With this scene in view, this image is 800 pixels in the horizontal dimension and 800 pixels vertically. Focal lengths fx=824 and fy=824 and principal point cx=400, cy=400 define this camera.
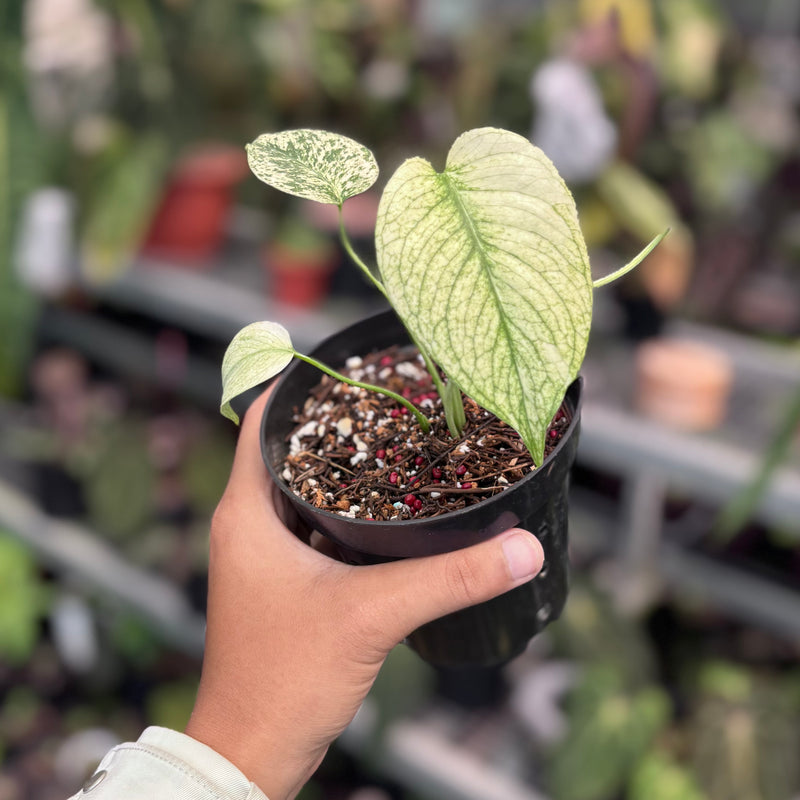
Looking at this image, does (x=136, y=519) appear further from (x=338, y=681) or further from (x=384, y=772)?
(x=338, y=681)

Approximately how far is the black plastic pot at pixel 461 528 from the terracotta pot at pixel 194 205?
948 millimetres

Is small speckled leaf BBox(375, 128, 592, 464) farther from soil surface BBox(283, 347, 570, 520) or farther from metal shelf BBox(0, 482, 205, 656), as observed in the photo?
metal shelf BBox(0, 482, 205, 656)

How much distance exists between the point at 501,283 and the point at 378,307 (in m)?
0.99

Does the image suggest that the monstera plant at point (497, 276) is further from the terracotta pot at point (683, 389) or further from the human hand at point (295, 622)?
the terracotta pot at point (683, 389)

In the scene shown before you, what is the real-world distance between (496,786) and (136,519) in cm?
82

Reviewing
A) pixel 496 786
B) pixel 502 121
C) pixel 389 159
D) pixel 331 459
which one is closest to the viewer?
pixel 331 459

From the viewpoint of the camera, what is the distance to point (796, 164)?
63.5 inches

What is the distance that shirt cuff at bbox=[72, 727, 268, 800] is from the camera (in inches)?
19.1

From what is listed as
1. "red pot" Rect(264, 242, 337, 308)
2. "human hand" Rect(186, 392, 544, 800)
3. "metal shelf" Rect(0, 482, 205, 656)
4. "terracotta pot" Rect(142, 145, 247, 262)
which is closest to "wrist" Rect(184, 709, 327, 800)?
"human hand" Rect(186, 392, 544, 800)

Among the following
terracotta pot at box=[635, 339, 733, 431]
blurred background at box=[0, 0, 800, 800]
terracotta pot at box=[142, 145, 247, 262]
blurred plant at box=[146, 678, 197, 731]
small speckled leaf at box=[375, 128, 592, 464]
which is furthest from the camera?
blurred plant at box=[146, 678, 197, 731]

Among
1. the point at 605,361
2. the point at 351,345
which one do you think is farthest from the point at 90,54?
the point at 351,345

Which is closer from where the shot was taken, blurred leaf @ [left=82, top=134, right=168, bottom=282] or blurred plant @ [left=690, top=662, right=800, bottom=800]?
blurred plant @ [left=690, top=662, right=800, bottom=800]

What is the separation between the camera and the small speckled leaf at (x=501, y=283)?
15.1 inches

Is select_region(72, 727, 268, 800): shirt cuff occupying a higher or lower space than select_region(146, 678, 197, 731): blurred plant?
higher
